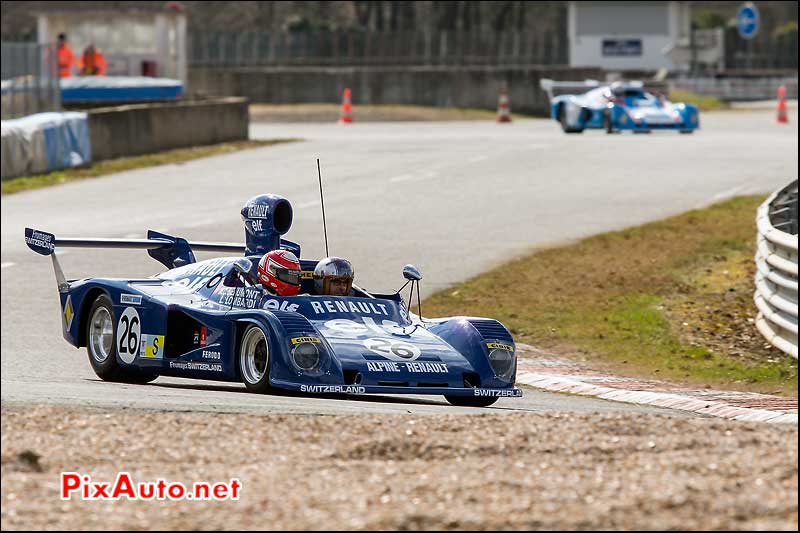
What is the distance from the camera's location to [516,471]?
7074 millimetres

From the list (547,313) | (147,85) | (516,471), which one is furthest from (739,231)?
Result: (147,85)

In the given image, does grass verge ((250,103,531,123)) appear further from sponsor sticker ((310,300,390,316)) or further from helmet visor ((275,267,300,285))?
helmet visor ((275,267,300,285))

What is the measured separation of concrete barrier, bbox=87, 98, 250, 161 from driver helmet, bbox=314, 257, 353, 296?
22.9 m

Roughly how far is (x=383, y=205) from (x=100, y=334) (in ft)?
46.5

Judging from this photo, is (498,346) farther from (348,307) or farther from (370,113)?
(370,113)

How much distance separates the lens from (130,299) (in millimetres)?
12086

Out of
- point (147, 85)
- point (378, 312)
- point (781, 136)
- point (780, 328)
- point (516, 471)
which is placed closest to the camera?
point (516, 471)

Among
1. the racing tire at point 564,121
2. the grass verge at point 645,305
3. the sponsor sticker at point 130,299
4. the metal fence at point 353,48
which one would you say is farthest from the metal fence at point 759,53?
the sponsor sticker at point 130,299

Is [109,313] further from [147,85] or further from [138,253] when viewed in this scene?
Answer: [147,85]

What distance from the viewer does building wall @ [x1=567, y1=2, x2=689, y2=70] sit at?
74.6m

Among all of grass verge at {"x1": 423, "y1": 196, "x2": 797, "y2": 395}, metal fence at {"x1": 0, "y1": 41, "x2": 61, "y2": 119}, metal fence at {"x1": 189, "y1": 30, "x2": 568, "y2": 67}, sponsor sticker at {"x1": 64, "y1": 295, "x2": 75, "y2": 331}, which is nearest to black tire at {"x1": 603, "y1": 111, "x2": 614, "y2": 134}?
metal fence at {"x1": 0, "y1": 41, "x2": 61, "y2": 119}

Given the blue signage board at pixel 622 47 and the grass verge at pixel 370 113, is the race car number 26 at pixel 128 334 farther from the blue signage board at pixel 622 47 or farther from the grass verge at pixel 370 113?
the blue signage board at pixel 622 47

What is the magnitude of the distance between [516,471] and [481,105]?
48.4 m

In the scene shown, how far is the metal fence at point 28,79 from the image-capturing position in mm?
33781
